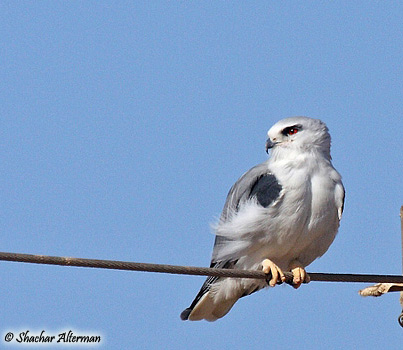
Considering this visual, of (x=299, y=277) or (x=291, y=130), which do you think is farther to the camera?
(x=291, y=130)

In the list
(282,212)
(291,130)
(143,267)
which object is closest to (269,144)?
(291,130)

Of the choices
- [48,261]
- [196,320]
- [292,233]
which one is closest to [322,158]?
[292,233]

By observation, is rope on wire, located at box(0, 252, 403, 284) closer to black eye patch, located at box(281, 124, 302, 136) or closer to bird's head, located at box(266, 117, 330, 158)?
bird's head, located at box(266, 117, 330, 158)

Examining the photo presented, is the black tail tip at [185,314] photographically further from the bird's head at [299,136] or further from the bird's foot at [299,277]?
the bird's head at [299,136]

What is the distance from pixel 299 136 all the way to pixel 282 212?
0.83 meters

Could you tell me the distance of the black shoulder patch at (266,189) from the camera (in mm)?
6883

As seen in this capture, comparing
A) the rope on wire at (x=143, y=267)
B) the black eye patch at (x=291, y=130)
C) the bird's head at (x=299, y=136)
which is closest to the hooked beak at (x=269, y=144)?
the bird's head at (x=299, y=136)

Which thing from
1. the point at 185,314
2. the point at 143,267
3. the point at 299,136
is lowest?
the point at 185,314

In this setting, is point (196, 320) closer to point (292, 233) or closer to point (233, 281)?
point (233, 281)

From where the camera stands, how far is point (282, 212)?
6.84 meters

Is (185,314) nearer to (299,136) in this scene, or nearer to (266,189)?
(266,189)

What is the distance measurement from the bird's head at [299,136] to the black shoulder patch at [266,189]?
15.8 inches

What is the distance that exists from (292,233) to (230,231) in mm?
498

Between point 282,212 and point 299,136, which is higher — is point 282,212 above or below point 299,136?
below
